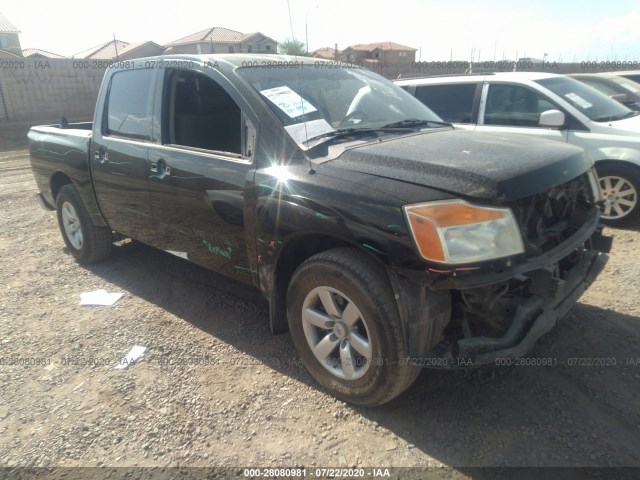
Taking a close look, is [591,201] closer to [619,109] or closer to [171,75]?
[171,75]

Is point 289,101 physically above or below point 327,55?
below

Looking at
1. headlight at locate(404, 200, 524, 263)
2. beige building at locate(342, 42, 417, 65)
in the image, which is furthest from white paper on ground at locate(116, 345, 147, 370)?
beige building at locate(342, 42, 417, 65)

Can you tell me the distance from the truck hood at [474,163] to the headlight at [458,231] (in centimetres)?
9

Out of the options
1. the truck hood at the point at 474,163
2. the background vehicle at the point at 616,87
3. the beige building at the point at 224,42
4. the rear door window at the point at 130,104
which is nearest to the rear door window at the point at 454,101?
the background vehicle at the point at 616,87

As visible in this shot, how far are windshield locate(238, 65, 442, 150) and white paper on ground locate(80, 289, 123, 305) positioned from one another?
2.34 m

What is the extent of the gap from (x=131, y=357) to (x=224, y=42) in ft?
162

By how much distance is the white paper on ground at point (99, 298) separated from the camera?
4.12 meters

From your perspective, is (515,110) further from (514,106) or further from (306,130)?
(306,130)

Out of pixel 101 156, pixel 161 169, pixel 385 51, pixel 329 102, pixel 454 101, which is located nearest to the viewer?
pixel 329 102

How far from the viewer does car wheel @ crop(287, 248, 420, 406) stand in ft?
7.55

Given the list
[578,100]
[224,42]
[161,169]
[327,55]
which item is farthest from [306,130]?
[224,42]

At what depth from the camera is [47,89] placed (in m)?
18.0

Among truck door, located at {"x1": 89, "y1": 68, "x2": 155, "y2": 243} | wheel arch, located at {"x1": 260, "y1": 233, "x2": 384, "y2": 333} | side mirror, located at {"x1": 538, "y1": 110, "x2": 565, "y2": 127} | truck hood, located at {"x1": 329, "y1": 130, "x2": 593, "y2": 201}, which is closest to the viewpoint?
truck hood, located at {"x1": 329, "y1": 130, "x2": 593, "y2": 201}

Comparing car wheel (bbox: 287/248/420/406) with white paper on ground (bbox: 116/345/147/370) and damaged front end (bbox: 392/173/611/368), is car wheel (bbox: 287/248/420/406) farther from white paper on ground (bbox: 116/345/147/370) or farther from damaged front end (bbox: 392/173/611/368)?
white paper on ground (bbox: 116/345/147/370)
